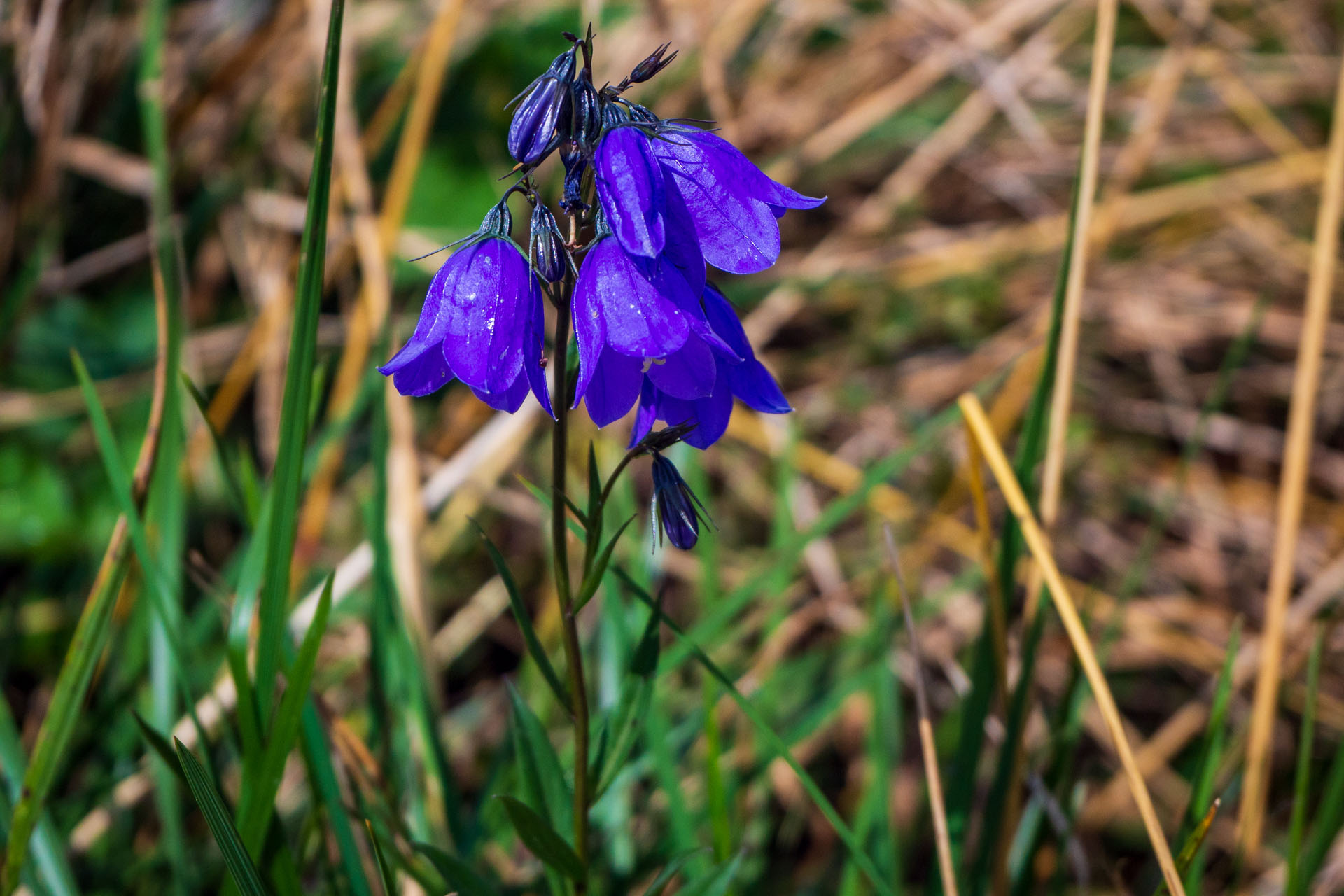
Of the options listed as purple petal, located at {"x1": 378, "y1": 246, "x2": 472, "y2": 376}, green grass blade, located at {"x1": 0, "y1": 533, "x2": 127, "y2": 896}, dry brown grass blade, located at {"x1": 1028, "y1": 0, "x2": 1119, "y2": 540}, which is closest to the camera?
purple petal, located at {"x1": 378, "y1": 246, "x2": 472, "y2": 376}

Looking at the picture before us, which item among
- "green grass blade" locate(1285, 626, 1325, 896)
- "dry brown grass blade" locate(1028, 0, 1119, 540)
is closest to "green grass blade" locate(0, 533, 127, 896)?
"dry brown grass blade" locate(1028, 0, 1119, 540)

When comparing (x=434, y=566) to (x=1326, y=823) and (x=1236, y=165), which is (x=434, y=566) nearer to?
(x=1326, y=823)

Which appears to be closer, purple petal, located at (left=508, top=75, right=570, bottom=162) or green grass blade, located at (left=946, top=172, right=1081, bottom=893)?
purple petal, located at (left=508, top=75, right=570, bottom=162)

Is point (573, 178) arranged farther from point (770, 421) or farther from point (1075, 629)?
point (770, 421)

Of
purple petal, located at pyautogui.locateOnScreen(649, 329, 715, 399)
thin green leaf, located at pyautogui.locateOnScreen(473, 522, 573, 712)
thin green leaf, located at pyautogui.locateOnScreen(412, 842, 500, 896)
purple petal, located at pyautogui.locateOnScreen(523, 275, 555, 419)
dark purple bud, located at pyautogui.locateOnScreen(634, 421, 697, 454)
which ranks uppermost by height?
purple petal, located at pyautogui.locateOnScreen(523, 275, 555, 419)

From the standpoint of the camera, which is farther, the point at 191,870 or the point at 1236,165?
the point at 1236,165

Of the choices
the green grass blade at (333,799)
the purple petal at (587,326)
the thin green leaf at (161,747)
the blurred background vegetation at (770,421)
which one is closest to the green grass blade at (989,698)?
the blurred background vegetation at (770,421)

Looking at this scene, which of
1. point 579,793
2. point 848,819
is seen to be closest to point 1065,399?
point 579,793

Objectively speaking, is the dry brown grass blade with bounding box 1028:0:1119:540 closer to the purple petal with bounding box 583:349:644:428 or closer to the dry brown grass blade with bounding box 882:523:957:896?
the dry brown grass blade with bounding box 882:523:957:896
